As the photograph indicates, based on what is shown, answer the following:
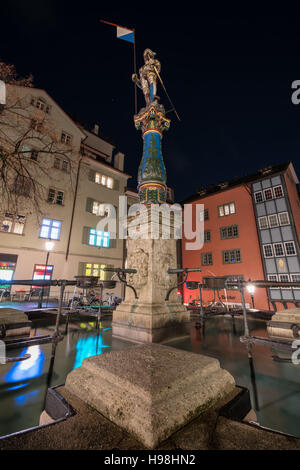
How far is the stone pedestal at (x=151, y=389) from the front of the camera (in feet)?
2.71

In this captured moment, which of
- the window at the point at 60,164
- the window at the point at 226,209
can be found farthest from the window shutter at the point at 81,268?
the window at the point at 226,209

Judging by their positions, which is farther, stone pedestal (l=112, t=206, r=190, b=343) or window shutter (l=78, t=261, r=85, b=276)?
window shutter (l=78, t=261, r=85, b=276)

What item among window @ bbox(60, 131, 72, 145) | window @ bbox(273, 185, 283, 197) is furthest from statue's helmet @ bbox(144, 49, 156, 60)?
window @ bbox(273, 185, 283, 197)

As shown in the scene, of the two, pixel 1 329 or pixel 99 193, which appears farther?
pixel 99 193

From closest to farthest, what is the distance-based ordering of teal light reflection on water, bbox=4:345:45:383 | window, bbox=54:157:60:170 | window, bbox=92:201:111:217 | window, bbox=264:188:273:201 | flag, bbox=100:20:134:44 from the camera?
1. teal light reflection on water, bbox=4:345:45:383
2. flag, bbox=100:20:134:44
3. window, bbox=54:157:60:170
4. window, bbox=92:201:111:217
5. window, bbox=264:188:273:201

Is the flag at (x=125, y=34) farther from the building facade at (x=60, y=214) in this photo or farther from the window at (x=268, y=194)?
the window at (x=268, y=194)

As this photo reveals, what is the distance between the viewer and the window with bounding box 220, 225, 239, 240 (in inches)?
744

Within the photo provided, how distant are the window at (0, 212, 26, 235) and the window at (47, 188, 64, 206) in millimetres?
2413

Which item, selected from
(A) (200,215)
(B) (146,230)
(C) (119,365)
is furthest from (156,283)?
(A) (200,215)

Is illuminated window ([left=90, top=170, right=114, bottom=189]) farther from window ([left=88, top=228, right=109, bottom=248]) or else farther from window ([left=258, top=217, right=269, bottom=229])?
window ([left=258, top=217, right=269, bottom=229])

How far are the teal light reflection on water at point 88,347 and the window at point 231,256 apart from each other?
1660 centimetres
